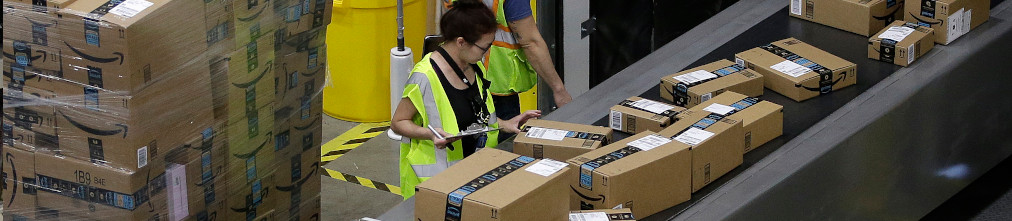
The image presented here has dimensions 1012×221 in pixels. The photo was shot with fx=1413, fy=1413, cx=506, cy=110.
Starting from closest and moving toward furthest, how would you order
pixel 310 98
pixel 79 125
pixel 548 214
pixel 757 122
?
pixel 548 214, pixel 79 125, pixel 757 122, pixel 310 98

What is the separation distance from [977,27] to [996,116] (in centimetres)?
46

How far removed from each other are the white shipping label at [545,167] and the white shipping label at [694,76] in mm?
1404

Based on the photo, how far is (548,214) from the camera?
442 cm

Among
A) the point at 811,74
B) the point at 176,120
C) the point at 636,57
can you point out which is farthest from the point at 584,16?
the point at 176,120

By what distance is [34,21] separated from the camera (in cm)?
486

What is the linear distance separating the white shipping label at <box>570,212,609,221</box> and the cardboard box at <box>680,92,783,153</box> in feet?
2.88

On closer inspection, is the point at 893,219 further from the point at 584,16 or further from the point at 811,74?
the point at 584,16

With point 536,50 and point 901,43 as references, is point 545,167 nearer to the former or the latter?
point 536,50

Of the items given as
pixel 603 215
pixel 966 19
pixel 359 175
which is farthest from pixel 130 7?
pixel 966 19

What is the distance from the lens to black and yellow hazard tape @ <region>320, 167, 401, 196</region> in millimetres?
7602

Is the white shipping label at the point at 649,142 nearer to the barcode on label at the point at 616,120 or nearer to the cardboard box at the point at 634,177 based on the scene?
the cardboard box at the point at 634,177

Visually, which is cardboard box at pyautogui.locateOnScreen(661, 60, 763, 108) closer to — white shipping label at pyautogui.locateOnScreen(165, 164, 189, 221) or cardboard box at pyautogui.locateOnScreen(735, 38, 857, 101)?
cardboard box at pyautogui.locateOnScreen(735, 38, 857, 101)

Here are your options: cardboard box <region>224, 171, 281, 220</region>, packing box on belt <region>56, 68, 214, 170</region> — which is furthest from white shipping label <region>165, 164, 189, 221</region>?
cardboard box <region>224, 171, 281, 220</region>

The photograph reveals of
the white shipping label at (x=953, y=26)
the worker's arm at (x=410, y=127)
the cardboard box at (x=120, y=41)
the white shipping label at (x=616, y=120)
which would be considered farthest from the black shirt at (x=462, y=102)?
the white shipping label at (x=953, y=26)
